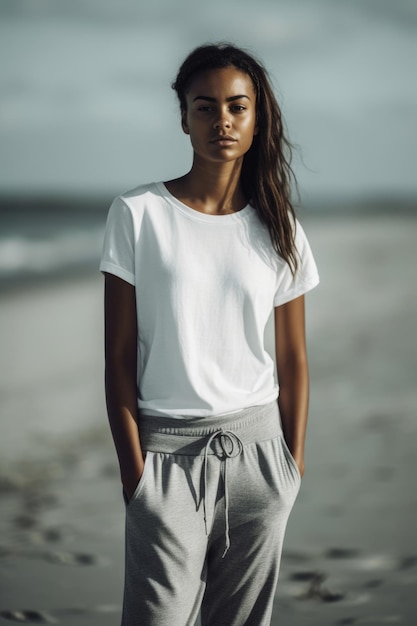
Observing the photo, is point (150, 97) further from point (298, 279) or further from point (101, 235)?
point (298, 279)

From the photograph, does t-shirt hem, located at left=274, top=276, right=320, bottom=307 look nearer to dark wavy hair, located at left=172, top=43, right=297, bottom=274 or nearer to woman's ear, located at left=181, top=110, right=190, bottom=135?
dark wavy hair, located at left=172, top=43, right=297, bottom=274

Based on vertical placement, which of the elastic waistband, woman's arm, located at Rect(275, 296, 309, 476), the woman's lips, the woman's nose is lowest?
the elastic waistband

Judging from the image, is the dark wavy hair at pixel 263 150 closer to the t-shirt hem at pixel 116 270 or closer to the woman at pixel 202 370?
the woman at pixel 202 370

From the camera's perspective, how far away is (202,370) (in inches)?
60.8

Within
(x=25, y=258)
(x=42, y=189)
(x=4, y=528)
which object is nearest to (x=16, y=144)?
(x=42, y=189)

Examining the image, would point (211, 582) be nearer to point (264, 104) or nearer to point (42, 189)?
point (264, 104)

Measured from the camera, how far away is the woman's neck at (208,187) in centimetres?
160

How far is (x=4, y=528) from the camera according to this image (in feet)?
9.78

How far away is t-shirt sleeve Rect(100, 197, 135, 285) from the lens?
1507mm

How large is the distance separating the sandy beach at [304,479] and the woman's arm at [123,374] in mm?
1027

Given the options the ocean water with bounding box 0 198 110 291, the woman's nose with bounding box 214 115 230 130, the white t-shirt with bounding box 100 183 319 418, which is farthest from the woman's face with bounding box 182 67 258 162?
the ocean water with bounding box 0 198 110 291

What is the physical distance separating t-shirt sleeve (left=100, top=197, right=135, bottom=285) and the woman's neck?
0.12 m

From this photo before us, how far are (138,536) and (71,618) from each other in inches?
38.5

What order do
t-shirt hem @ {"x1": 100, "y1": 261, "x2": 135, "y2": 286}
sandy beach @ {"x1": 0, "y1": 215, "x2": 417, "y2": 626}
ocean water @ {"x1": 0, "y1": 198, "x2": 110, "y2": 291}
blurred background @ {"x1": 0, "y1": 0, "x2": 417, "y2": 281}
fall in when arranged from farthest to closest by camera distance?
blurred background @ {"x1": 0, "y1": 0, "x2": 417, "y2": 281}, ocean water @ {"x1": 0, "y1": 198, "x2": 110, "y2": 291}, sandy beach @ {"x1": 0, "y1": 215, "x2": 417, "y2": 626}, t-shirt hem @ {"x1": 100, "y1": 261, "x2": 135, "y2": 286}
